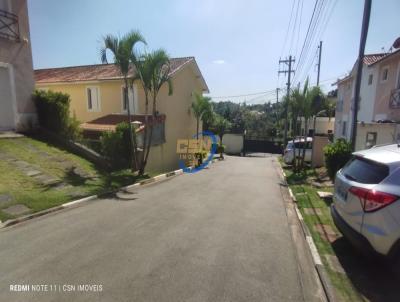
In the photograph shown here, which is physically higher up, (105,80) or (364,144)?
(105,80)

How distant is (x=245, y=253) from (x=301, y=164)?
11.6m

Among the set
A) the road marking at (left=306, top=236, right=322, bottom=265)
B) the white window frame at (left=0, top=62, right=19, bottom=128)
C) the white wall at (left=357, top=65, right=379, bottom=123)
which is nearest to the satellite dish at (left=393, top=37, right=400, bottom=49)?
the white wall at (left=357, top=65, right=379, bottom=123)

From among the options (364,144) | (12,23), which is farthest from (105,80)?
(364,144)

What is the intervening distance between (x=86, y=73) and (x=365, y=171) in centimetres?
2061

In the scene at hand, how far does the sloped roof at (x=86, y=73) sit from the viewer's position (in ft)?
57.9

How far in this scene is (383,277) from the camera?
11.5ft

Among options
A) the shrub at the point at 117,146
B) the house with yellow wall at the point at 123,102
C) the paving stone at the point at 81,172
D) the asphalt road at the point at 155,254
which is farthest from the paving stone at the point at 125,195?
the house with yellow wall at the point at 123,102

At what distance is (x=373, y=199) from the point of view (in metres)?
3.31

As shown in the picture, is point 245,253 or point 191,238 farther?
point 191,238

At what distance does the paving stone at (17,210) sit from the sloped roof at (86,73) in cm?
1202

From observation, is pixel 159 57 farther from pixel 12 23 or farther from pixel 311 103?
pixel 311 103

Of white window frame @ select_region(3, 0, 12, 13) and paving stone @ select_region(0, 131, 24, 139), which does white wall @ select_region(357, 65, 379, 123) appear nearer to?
paving stone @ select_region(0, 131, 24, 139)

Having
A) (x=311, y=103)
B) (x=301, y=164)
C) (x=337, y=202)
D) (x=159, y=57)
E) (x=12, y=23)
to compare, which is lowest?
(x=301, y=164)

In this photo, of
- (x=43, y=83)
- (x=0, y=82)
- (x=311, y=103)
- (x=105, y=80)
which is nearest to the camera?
(x=0, y=82)
